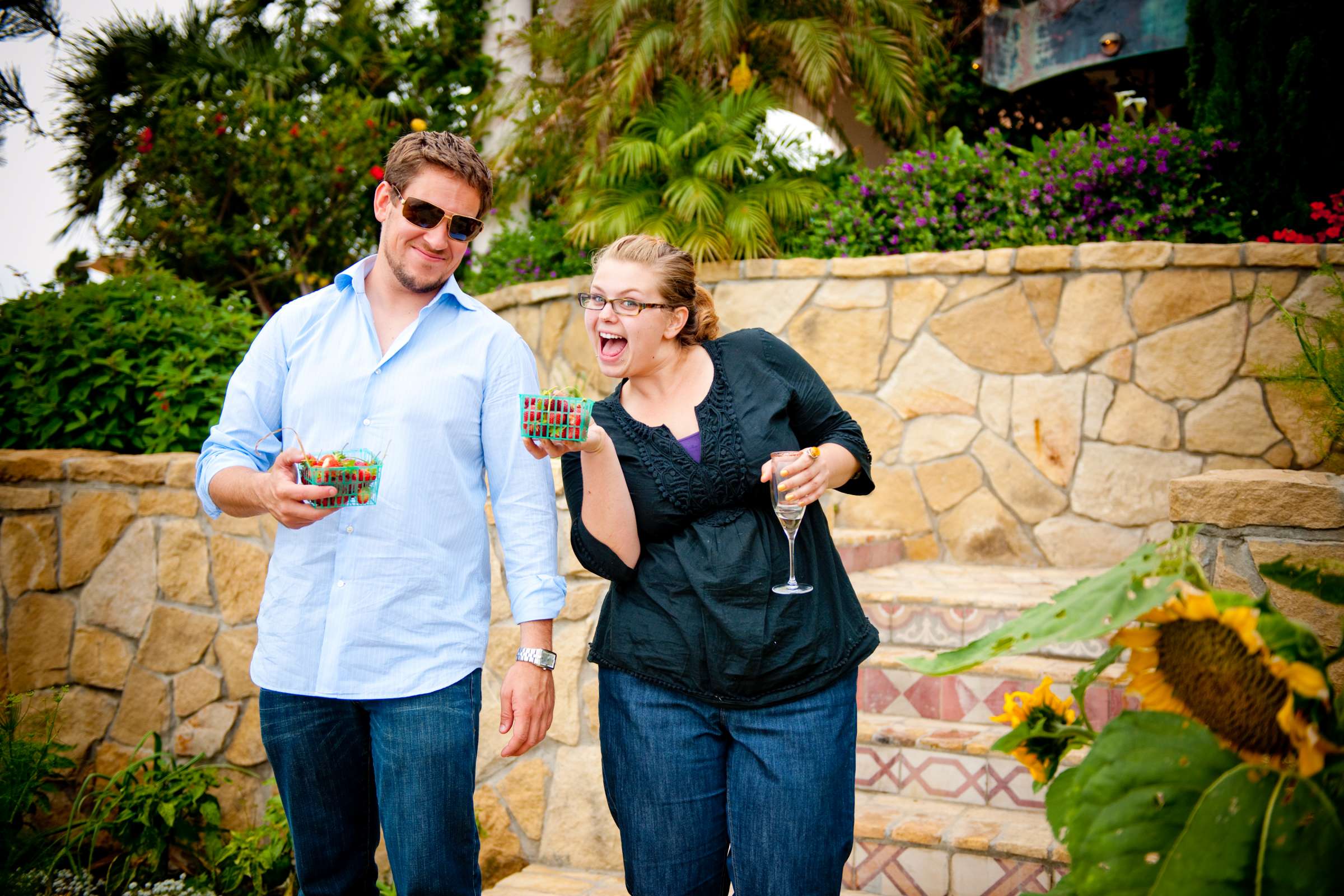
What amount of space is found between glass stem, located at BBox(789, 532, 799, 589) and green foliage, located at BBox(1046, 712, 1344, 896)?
Answer: 1.34 metres

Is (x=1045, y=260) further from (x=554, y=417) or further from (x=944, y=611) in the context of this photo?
(x=554, y=417)

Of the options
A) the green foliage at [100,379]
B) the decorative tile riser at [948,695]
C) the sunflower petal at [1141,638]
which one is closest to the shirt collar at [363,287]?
the sunflower petal at [1141,638]

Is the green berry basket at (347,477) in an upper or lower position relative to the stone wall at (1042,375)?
lower

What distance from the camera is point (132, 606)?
4379mm

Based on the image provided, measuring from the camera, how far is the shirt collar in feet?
7.16

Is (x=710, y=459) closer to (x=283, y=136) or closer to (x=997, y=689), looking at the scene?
(x=997, y=689)

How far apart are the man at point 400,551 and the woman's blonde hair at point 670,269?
310mm

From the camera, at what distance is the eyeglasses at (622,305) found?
207cm

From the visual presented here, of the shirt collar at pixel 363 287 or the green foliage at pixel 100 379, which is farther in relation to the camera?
the green foliage at pixel 100 379

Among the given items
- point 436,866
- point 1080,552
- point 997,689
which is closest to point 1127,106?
point 1080,552

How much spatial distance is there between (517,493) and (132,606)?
3056mm

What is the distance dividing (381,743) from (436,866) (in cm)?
26

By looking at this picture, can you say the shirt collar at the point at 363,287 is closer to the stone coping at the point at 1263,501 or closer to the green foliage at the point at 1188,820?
the green foliage at the point at 1188,820

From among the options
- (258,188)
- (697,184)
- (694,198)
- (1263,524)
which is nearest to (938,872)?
(1263,524)
